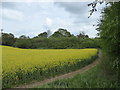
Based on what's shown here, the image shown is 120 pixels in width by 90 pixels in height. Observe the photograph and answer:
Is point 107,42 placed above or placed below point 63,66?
above

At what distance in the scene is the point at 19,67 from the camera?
7441mm

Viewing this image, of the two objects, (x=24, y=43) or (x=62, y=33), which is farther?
(x=62, y=33)

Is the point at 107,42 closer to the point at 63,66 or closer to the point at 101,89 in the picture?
the point at 101,89

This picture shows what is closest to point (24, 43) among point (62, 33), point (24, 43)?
point (24, 43)

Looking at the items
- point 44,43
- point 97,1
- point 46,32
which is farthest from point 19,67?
point 46,32

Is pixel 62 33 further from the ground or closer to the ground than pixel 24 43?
further from the ground

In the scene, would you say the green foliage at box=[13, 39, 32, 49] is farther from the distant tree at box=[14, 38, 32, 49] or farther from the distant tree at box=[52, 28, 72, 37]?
the distant tree at box=[52, 28, 72, 37]

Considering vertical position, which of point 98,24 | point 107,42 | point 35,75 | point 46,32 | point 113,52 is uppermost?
point 46,32

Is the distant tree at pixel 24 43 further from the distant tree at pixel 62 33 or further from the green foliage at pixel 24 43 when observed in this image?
the distant tree at pixel 62 33

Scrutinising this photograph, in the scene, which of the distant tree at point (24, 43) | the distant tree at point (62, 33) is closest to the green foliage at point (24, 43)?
the distant tree at point (24, 43)

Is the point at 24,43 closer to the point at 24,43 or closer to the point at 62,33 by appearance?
the point at 24,43

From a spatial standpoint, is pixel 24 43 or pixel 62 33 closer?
pixel 24 43

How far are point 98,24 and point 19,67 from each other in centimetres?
432

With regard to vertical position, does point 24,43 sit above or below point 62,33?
below
